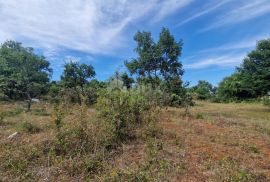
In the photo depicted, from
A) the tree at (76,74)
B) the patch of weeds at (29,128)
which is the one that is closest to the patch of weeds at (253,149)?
the patch of weeds at (29,128)

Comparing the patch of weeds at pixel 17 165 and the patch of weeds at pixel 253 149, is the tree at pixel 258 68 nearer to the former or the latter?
the patch of weeds at pixel 253 149

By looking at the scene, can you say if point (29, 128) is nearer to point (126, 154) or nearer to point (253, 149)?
point (126, 154)

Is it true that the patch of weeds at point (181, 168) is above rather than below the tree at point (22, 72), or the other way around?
below

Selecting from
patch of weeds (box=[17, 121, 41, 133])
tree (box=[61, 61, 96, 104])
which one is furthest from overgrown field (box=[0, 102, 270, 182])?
tree (box=[61, 61, 96, 104])

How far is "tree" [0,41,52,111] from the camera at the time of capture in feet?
59.9

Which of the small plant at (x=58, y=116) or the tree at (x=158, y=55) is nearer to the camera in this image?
the small plant at (x=58, y=116)

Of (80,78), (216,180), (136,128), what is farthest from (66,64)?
(216,180)

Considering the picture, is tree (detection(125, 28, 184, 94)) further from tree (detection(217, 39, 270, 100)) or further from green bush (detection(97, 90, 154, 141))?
green bush (detection(97, 90, 154, 141))

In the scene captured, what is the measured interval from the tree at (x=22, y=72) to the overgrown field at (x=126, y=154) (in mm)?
10536

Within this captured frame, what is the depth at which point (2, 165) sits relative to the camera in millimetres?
5062

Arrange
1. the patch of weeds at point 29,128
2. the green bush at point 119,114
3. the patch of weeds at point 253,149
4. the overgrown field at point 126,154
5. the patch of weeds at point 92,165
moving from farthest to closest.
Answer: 1. the patch of weeds at point 29,128
2. the green bush at point 119,114
3. the patch of weeds at point 253,149
4. the patch of weeds at point 92,165
5. the overgrown field at point 126,154

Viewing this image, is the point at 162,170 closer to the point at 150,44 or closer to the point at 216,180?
the point at 216,180

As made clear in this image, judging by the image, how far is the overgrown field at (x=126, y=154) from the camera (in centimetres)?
469

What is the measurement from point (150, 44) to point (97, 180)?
18.7m
